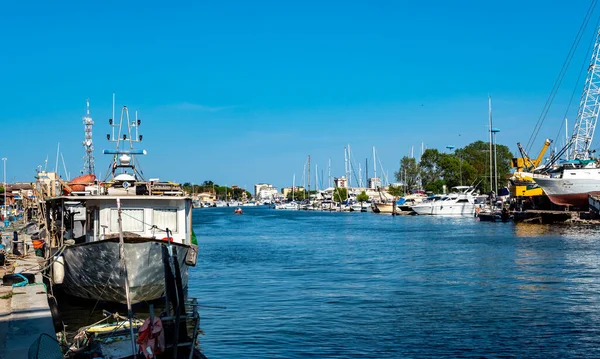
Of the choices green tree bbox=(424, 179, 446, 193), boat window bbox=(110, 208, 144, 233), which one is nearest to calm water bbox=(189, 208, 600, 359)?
boat window bbox=(110, 208, 144, 233)

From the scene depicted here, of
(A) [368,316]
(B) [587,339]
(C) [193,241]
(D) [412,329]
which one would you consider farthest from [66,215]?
(B) [587,339]

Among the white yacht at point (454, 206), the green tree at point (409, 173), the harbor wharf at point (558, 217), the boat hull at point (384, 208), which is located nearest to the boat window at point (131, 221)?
the harbor wharf at point (558, 217)

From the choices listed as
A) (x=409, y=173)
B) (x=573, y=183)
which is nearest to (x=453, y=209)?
(x=573, y=183)

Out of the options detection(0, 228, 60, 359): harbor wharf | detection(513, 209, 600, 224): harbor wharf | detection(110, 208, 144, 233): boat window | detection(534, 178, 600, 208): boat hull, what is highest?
detection(534, 178, 600, 208): boat hull

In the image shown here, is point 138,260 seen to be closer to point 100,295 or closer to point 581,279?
point 100,295

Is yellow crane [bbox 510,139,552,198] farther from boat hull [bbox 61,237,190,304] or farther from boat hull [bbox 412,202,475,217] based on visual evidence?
boat hull [bbox 61,237,190,304]

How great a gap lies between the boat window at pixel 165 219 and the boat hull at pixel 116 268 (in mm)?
1647

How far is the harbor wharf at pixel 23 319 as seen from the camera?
13.6 meters

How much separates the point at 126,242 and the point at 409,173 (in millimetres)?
170732

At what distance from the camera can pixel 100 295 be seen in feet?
72.7

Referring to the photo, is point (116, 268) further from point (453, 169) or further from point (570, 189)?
point (453, 169)

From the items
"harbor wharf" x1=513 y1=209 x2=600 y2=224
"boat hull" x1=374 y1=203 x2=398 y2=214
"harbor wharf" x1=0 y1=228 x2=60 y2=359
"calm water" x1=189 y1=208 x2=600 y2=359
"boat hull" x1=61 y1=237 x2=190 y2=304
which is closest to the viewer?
"harbor wharf" x1=0 y1=228 x2=60 y2=359

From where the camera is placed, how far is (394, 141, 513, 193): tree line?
557 ft

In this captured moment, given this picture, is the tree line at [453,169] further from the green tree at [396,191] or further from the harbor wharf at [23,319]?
the harbor wharf at [23,319]
